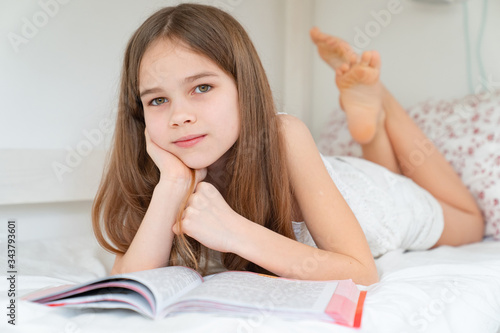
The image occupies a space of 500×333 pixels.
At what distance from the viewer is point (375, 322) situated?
58 centimetres

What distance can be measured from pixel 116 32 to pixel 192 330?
121 cm

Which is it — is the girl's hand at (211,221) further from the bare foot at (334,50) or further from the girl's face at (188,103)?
the bare foot at (334,50)

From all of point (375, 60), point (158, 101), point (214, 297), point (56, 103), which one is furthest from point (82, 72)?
point (214, 297)

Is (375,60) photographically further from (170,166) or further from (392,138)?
(170,166)

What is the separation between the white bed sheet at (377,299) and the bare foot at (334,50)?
56cm

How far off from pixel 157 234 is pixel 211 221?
126mm

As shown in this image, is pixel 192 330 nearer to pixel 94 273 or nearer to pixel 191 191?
pixel 191 191

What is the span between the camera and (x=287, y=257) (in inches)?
29.9

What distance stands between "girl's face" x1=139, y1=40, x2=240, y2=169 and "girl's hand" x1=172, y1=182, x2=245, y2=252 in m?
0.10

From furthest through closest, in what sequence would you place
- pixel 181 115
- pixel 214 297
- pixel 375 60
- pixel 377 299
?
pixel 375 60, pixel 181 115, pixel 377 299, pixel 214 297

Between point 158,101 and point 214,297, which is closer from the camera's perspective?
point 214,297

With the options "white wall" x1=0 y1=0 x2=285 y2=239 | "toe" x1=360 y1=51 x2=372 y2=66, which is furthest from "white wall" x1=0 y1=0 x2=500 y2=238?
"toe" x1=360 y1=51 x2=372 y2=66

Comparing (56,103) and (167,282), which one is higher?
(56,103)

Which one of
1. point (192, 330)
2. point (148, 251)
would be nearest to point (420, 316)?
point (192, 330)
